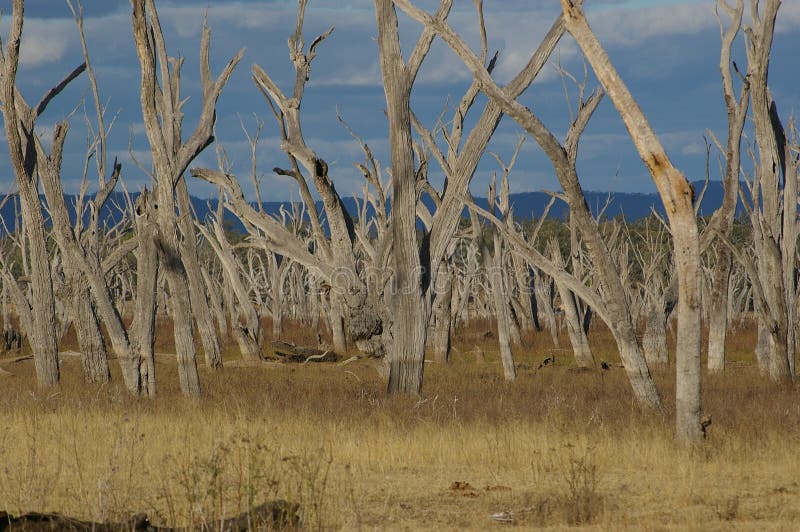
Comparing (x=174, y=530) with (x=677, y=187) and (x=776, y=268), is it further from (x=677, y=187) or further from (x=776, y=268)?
(x=776, y=268)

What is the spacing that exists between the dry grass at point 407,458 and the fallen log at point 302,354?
8.82m

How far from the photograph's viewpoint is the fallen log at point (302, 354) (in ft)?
80.7

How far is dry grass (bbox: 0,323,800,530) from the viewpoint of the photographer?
701 cm

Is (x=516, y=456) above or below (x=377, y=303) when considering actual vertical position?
below

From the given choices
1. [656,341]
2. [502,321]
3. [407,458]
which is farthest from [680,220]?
[656,341]

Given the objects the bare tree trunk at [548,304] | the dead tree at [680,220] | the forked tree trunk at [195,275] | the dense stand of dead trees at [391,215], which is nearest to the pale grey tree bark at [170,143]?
the dense stand of dead trees at [391,215]

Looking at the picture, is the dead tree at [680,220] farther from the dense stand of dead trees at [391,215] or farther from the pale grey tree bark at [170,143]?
the pale grey tree bark at [170,143]

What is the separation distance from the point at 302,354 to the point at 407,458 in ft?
52.4

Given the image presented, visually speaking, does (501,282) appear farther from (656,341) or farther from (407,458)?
(407,458)

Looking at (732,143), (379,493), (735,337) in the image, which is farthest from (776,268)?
(735,337)

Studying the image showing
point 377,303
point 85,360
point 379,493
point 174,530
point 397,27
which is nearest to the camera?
point 174,530

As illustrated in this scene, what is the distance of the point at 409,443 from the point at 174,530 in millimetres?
3962

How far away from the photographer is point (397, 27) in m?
13.7

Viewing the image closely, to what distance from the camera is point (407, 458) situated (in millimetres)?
9344
